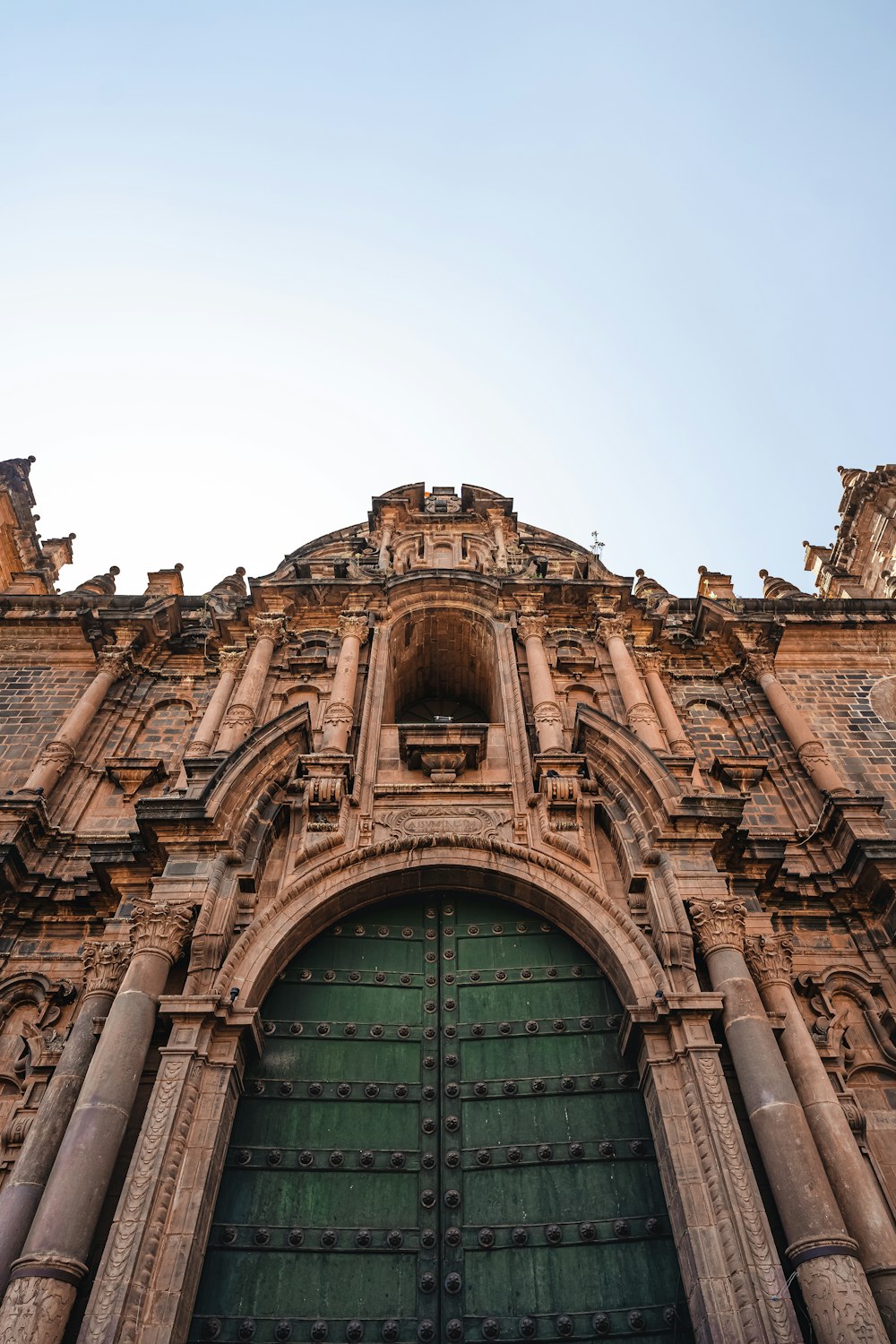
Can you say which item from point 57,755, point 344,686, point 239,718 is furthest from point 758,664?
point 57,755

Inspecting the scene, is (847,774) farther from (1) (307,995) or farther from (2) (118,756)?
(2) (118,756)

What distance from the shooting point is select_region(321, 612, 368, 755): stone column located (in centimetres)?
1221

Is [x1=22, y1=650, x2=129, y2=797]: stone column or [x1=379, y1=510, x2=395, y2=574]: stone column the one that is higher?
[x1=379, y1=510, x2=395, y2=574]: stone column

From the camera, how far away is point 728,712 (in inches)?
602

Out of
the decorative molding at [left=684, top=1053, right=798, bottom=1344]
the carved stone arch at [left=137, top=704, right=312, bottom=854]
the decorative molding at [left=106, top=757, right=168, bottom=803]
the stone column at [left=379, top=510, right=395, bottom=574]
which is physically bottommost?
the decorative molding at [left=684, top=1053, right=798, bottom=1344]

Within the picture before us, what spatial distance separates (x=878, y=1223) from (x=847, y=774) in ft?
26.1

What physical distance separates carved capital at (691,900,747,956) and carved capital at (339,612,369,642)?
304 inches

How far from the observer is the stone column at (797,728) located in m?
13.3

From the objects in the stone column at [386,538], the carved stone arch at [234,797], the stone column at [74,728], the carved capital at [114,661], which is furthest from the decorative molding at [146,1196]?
the stone column at [386,538]

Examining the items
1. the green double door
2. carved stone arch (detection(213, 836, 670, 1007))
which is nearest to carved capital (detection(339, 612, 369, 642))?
carved stone arch (detection(213, 836, 670, 1007))

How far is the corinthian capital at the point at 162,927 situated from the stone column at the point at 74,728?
4492 mm

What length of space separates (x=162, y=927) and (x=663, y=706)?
871 cm

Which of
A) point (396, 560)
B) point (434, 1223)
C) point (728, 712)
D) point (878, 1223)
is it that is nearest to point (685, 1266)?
point (878, 1223)

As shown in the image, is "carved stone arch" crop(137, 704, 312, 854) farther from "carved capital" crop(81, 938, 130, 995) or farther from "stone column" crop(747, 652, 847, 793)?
"stone column" crop(747, 652, 847, 793)
